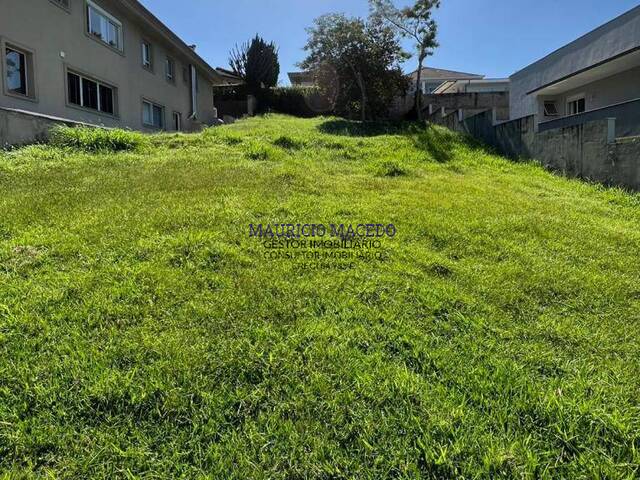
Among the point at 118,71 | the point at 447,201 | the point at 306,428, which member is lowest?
the point at 306,428

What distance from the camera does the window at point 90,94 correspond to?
1106 cm

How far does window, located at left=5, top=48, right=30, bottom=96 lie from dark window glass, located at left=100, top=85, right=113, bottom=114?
2991 mm

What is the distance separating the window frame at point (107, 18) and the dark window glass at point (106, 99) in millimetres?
1309

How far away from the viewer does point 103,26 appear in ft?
40.8

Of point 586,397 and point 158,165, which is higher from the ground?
point 158,165

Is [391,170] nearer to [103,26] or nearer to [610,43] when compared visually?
[610,43]

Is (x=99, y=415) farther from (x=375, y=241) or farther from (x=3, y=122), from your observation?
(x=3, y=122)

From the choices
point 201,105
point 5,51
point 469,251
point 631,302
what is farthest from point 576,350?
point 201,105

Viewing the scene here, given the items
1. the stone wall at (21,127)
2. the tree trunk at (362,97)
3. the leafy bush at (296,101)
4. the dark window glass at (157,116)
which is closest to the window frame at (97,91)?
the stone wall at (21,127)

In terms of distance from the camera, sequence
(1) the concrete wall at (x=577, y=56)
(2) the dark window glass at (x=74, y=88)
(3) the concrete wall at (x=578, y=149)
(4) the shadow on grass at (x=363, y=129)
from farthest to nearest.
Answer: (4) the shadow on grass at (x=363, y=129) < (1) the concrete wall at (x=577, y=56) < (2) the dark window glass at (x=74, y=88) < (3) the concrete wall at (x=578, y=149)

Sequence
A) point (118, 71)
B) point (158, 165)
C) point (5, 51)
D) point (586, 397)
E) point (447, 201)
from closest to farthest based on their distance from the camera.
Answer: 1. point (586, 397)
2. point (447, 201)
3. point (158, 165)
4. point (5, 51)
5. point (118, 71)

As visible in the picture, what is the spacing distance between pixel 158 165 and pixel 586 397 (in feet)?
23.7

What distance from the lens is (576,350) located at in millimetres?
2742

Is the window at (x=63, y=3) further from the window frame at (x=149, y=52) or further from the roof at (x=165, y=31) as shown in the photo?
the window frame at (x=149, y=52)
